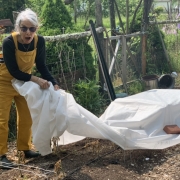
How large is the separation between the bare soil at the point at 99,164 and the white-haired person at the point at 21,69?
0.24 m

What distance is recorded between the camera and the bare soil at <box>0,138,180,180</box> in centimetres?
343

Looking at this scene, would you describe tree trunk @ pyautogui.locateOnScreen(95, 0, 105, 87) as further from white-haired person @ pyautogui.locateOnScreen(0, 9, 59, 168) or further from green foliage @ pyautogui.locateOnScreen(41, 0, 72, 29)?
white-haired person @ pyautogui.locateOnScreen(0, 9, 59, 168)

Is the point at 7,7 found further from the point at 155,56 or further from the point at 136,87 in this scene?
the point at 136,87

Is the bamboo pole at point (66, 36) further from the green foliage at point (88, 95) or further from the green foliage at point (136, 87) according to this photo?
the green foliage at point (136, 87)

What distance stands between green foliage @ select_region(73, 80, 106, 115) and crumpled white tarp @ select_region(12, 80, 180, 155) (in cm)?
158

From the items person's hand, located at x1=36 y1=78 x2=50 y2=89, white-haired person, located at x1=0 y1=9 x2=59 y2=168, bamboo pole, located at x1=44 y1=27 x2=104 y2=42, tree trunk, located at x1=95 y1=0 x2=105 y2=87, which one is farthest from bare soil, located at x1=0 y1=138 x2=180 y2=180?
tree trunk, located at x1=95 y1=0 x2=105 y2=87

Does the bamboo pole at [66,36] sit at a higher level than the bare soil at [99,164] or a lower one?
higher

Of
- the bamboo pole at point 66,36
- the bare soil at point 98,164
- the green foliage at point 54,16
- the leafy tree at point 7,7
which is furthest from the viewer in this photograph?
the leafy tree at point 7,7

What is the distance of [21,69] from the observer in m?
3.80

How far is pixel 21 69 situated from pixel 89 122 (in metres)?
0.92

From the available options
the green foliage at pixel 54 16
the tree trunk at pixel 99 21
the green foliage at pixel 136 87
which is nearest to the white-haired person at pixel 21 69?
the tree trunk at pixel 99 21

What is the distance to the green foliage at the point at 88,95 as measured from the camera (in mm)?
5840

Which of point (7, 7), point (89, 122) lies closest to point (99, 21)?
point (89, 122)

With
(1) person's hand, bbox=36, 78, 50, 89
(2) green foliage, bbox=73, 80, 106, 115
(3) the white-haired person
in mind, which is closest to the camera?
(3) the white-haired person
